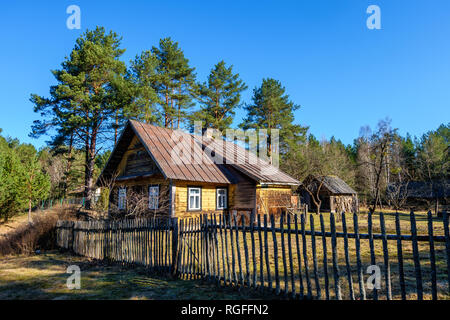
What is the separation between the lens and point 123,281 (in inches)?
264

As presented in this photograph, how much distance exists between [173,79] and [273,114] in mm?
14220

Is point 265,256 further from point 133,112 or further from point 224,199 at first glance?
point 133,112

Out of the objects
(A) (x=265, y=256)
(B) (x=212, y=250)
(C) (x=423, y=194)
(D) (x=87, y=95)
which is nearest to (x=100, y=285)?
(B) (x=212, y=250)

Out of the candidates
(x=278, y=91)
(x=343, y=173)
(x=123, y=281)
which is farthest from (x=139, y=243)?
(x=343, y=173)

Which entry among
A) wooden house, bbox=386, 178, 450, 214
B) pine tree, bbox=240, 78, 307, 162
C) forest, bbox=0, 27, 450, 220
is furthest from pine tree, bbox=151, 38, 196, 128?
wooden house, bbox=386, 178, 450, 214

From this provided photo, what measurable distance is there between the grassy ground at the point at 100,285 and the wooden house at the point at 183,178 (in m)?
6.11

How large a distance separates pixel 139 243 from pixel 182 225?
189cm

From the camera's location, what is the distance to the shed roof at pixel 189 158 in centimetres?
1544

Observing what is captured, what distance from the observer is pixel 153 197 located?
1593 cm

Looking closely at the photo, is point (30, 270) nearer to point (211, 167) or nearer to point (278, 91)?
point (211, 167)

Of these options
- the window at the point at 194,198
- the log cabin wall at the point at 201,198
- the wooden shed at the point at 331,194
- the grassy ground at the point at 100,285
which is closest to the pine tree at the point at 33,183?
the log cabin wall at the point at 201,198

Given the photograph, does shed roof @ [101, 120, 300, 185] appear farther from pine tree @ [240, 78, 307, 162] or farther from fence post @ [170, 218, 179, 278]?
pine tree @ [240, 78, 307, 162]

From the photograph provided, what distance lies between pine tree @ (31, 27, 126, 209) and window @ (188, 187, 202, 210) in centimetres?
1258
